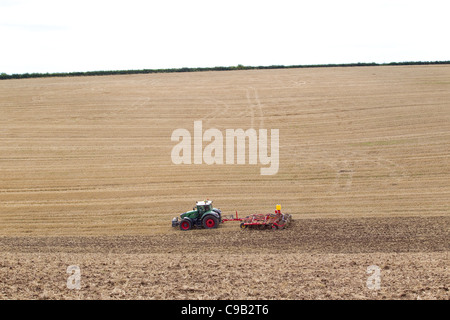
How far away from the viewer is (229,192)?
24484mm

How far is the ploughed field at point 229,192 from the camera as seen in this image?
42.6ft

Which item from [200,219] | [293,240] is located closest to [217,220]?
[200,219]

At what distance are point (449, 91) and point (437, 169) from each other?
21.4 metres

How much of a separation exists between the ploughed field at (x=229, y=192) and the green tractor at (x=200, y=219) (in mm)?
397

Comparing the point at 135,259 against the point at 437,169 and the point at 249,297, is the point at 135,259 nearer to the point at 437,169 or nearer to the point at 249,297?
the point at 249,297

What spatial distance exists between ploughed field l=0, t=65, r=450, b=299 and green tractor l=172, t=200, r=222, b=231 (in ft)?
1.30

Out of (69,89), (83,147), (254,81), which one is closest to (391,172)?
(83,147)

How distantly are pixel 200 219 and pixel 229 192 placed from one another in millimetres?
4727

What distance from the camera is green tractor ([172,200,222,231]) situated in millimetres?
19672

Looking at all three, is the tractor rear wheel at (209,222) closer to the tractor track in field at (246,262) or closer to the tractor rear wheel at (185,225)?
the tractor track in field at (246,262)

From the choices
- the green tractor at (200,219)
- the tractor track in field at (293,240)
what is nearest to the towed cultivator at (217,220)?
the green tractor at (200,219)

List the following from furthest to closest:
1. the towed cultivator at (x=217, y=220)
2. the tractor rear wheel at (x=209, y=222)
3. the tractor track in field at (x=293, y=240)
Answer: the tractor rear wheel at (x=209, y=222)
the towed cultivator at (x=217, y=220)
the tractor track in field at (x=293, y=240)

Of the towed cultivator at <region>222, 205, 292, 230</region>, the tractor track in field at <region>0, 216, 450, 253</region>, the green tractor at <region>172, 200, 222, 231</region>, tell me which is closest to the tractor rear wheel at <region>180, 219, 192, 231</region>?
the green tractor at <region>172, 200, 222, 231</region>

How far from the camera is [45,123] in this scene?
38312 mm
